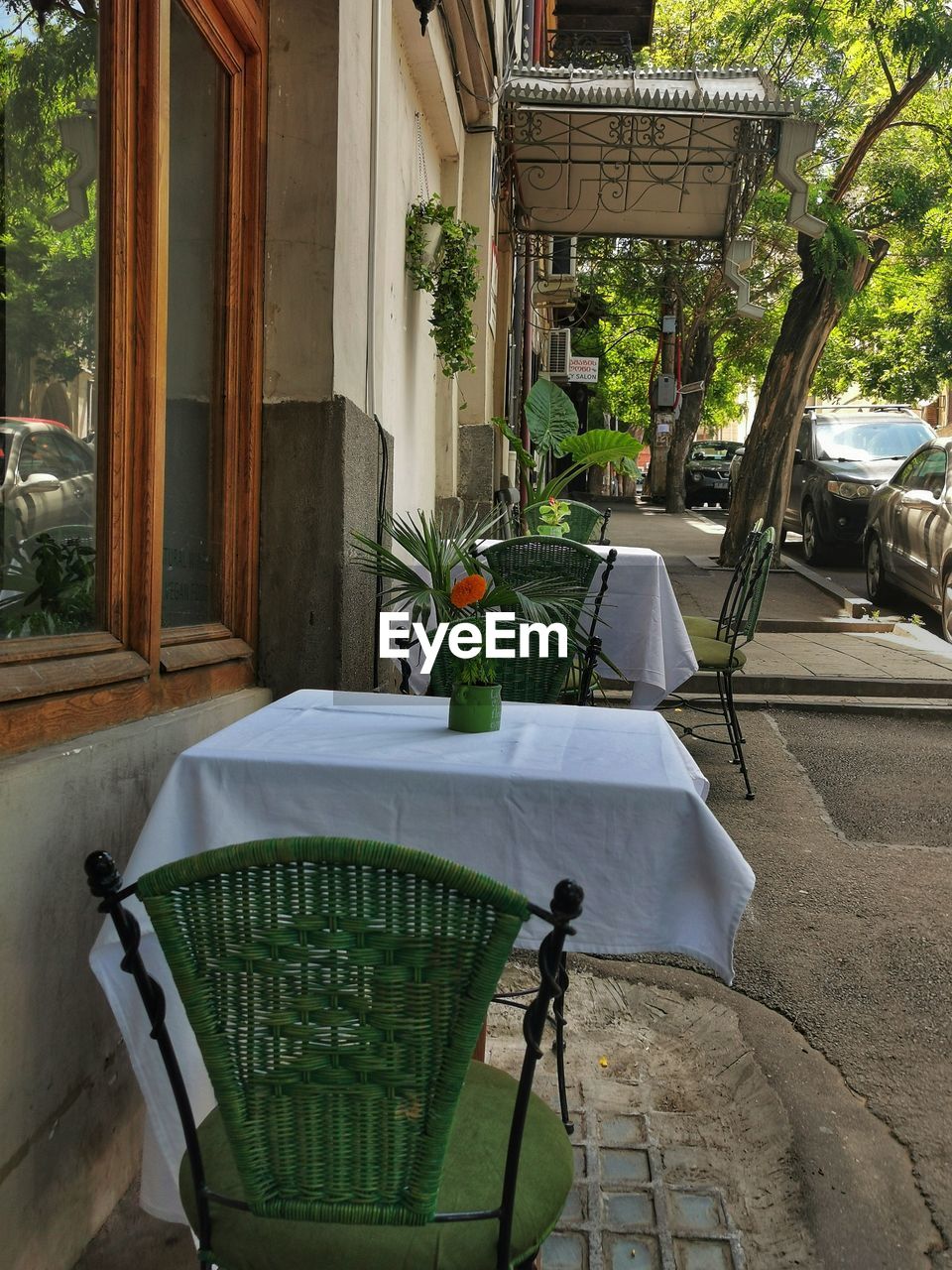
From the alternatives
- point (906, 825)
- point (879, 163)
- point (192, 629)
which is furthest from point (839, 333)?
point (192, 629)

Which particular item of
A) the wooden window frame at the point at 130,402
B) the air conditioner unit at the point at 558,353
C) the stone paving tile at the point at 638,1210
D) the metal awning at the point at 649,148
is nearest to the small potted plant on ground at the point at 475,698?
the wooden window frame at the point at 130,402

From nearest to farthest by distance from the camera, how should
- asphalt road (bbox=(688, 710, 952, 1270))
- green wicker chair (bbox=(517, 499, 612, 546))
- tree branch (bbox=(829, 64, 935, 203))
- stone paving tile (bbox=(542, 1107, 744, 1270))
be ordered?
stone paving tile (bbox=(542, 1107, 744, 1270)), asphalt road (bbox=(688, 710, 952, 1270)), green wicker chair (bbox=(517, 499, 612, 546)), tree branch (bbox=(829, 64, 935, 203))

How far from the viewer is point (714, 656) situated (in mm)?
6223

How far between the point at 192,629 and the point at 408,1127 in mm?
2379

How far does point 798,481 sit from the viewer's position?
54.9ft

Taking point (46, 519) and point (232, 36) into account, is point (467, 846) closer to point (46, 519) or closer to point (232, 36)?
point (46, 519)

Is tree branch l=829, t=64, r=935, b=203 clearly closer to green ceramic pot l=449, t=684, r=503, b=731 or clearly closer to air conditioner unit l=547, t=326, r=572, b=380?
air conditioner unit l=547, t=326, r=572, b=380

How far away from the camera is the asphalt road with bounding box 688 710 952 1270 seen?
10.5 ft

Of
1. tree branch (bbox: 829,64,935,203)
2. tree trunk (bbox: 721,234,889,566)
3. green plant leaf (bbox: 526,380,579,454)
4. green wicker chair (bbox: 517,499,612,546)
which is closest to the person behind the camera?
green wicker chair (bbox: 517,499,612,546)

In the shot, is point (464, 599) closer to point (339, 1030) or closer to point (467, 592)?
point (467, 592)

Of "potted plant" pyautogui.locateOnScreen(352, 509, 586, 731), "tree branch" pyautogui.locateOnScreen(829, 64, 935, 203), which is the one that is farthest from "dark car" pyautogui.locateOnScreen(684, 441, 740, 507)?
"potted plant" pyautogui.locateOnScreen(352, 509, 586, 731)

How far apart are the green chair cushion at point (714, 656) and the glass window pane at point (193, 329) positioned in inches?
116

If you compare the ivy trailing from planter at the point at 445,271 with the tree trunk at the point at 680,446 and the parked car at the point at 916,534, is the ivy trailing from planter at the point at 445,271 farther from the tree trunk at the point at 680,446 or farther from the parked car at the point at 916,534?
the tree trunk at the point at 680,446

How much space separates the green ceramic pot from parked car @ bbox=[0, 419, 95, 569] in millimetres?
1036
